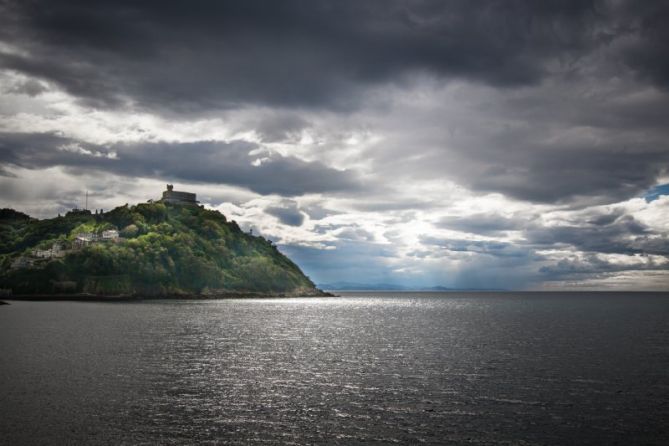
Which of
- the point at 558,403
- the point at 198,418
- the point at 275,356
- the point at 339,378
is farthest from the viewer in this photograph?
the point at 275,356

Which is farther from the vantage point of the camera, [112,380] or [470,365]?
[470,365]

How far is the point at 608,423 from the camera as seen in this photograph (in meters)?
39.8

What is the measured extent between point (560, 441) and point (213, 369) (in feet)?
Result: 140

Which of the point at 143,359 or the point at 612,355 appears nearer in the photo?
the point at 143,359

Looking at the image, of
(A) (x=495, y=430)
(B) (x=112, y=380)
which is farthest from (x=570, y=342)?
(B) (x=112, y=380)

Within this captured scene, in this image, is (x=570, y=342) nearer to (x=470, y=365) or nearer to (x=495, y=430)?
(x=470, y=365)

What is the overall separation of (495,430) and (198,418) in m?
23.8

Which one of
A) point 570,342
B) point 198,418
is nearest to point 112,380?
point 198,418

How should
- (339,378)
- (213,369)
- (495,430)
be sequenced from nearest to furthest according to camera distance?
(495,430), (339,378), (213,369)

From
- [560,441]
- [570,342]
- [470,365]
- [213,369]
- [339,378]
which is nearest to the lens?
[560,441]

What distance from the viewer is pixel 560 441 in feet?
116

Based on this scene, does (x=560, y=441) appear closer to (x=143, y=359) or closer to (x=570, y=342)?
(x=143, y=359)

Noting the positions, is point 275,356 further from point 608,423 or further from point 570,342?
point 570,342

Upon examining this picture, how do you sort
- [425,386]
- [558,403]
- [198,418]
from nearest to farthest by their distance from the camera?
[198,418], [558,403], [425,386]
